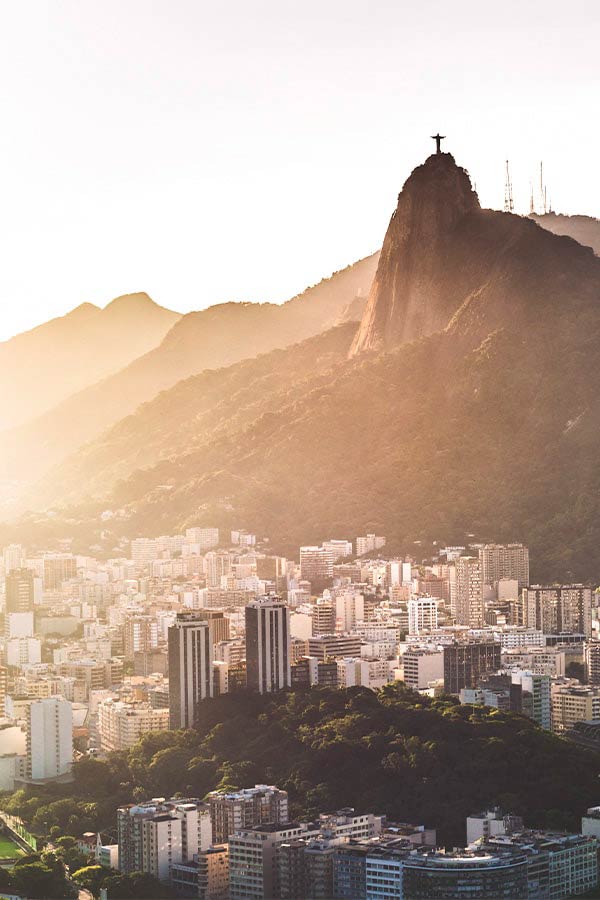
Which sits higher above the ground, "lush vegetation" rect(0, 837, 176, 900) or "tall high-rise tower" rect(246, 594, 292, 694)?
"tall high-rise tower" rect(246, 594, 292, 694)

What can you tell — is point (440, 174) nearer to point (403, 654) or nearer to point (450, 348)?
point (450, 348)

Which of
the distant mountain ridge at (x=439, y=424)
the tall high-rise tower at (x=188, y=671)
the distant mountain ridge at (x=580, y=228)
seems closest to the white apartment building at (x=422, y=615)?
the distant mountain ridge at (x=439, y=424)

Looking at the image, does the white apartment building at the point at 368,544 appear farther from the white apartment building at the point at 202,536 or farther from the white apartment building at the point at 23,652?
the white apartment building at the point at 23,652

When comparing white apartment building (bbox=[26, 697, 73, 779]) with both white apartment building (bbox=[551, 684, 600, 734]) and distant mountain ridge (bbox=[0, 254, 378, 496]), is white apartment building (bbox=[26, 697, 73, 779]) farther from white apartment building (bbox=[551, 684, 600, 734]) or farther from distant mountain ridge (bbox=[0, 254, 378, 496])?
distant mountain ridge (bbox=[0, 254, 378, 496])

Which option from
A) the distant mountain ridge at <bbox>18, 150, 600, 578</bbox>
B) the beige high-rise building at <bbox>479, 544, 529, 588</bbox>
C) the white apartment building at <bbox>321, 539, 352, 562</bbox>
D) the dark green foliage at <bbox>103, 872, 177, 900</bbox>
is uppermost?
the distant mountain ridge at <bbox>18, 150, 600, 578</bbox>

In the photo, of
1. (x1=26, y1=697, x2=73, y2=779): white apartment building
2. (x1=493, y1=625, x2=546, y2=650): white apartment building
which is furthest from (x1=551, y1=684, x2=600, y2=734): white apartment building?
(x1=26, y1=697, x2=73, y2=779): white apartment building

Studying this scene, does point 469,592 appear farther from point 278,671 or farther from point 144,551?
point 278,671
